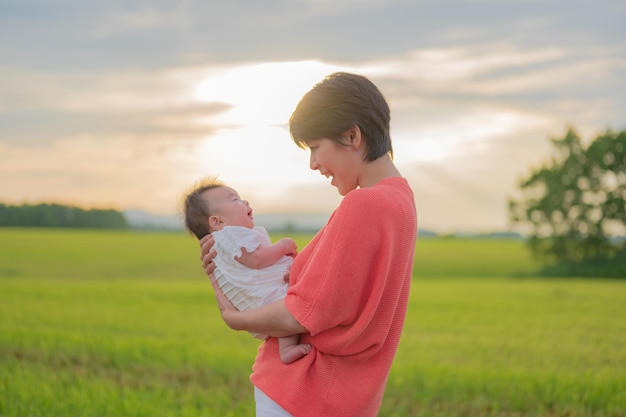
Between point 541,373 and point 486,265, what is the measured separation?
35494 millimetres

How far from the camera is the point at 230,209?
345 cm

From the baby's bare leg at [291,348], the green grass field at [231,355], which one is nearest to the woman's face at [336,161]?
the baby's bare leg at [291,348]

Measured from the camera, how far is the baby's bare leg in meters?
2.82

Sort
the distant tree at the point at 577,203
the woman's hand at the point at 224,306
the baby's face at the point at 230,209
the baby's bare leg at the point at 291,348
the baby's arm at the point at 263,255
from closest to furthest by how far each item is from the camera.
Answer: the baby's bare leg at the point at 291,348 < the woman's hand at the point at 224,306 < the baby's arm at the point at 263,255 < the baby's face at the point at 230,209 < the distant tree at the point at 577,203

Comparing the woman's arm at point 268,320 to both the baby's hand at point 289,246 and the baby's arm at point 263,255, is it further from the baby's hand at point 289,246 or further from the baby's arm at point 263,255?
the baby's hand at point 289,246

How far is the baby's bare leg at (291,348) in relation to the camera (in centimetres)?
282

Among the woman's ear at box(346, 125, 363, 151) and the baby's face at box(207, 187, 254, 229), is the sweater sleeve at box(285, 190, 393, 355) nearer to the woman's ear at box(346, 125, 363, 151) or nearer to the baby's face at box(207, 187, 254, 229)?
the woman's ear at box(346, 125, 363, 151)

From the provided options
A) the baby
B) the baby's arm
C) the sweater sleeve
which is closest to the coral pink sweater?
the sweater sleeve

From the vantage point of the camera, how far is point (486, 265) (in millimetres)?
43875

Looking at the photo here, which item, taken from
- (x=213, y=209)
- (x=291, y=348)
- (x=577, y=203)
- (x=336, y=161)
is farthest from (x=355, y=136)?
(x=577, y=203)

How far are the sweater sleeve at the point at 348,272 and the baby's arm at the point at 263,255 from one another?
0.42 meters

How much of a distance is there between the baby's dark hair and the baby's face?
0.16 ft

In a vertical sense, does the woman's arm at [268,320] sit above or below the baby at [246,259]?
below

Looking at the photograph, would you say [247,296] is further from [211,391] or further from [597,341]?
[597,341]
